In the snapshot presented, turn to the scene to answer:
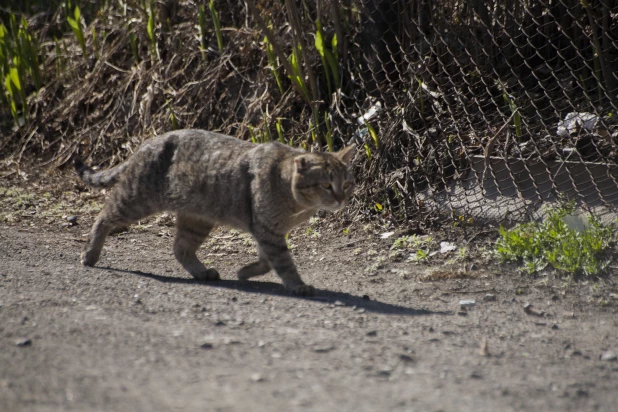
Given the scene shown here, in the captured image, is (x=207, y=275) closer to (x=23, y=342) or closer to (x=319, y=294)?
(x=319, y=294)

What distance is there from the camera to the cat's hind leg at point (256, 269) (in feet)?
15.0

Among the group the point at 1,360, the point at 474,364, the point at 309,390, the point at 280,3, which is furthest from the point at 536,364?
the point at 280,3

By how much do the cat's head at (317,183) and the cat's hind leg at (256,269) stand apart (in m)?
0.45

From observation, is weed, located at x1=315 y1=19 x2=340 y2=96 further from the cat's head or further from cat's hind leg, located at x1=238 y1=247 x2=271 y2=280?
cat's hind leg, located at x1=238 y1=247 x2=271 y2=280

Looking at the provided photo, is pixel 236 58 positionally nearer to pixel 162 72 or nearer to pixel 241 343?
pixel 162 72

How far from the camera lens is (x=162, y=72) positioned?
26.3 ft

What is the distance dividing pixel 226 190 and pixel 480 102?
7.66 ft

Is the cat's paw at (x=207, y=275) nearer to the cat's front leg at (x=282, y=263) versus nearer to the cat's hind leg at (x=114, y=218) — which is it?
the cat's front leg at (x=282, y=263)

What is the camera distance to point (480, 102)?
5.74 meters

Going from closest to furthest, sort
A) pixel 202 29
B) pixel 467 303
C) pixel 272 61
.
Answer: pixel 467 303
pixel 272 61
pixel 202 29

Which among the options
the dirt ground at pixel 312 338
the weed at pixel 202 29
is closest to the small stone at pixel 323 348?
the dirt ground at pixel 312 338

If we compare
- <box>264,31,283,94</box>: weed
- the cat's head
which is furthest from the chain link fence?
the cat's head

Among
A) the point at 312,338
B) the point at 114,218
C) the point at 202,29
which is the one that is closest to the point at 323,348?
the point at 312,338

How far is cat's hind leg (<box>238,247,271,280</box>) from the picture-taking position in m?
4.59
